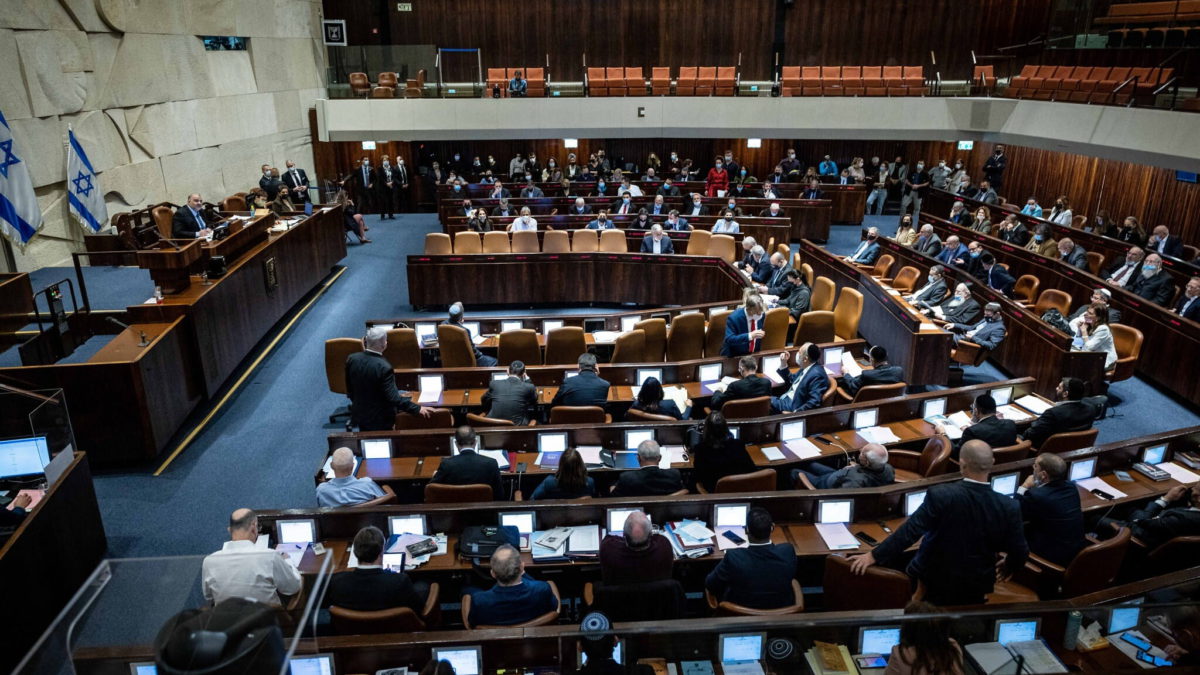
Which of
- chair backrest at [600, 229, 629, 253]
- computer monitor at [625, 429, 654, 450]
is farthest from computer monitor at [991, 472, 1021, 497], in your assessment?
chair backrest at [600, 229, 629, 253]

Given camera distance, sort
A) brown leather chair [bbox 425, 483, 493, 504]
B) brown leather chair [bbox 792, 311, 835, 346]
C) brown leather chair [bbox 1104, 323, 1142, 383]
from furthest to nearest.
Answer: brown leather chair [bbox 792, 311, 835, 346], brown leather chair [bbox 1104, 323, 1142, 383], brown leather chair [bbox 425, 483, 493, 504]

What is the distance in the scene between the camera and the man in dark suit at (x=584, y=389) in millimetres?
6668

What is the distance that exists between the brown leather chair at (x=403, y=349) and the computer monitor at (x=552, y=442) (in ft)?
8.98

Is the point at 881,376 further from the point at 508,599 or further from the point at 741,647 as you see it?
the point at 508,599

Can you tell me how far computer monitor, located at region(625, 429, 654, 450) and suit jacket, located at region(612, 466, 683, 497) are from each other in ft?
2.61

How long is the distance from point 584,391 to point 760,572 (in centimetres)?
290

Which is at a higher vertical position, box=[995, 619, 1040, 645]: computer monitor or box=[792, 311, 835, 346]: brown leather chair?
box=[995, 619, 1040, 645]: computer monitor

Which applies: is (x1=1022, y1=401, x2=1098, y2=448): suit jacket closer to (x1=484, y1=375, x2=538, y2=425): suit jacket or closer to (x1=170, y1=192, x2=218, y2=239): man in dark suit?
(x1=484, y1=375, x2=538, y2=425): suit jacket

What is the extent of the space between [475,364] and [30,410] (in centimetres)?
386

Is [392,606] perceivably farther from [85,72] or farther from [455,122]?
[455,122]

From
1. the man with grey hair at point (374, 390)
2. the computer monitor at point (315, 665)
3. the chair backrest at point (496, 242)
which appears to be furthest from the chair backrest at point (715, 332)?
the computer monitor at point (315, 665)

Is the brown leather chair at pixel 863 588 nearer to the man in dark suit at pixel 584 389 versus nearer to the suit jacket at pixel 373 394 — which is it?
the man in dark suit at pixel 584 389

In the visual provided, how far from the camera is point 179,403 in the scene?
25.2ft

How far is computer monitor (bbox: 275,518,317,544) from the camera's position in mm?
4849
